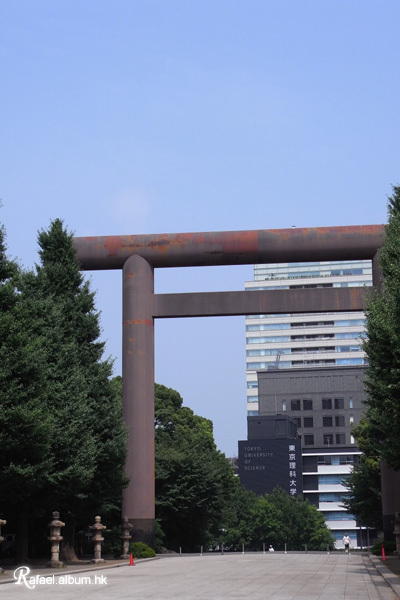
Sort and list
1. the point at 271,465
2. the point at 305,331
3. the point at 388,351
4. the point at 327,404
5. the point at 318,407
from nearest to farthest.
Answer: the point at 388,351
the point at 271,465
the point at 327,404
the point at 318,407
the point at 305,331

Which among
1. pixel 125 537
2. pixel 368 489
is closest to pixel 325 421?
pixel 368 489

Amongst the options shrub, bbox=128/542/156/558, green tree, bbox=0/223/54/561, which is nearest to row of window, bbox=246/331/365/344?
shrub, bbox=128/542/156/558

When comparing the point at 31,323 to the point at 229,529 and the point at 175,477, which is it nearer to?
the point at 175,477

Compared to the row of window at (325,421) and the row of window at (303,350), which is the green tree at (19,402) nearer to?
the row of window at (325,421)

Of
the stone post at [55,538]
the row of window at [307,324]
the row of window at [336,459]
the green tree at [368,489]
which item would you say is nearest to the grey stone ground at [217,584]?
the stone post at [55,538]

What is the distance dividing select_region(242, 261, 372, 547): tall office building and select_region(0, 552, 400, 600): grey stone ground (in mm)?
74518

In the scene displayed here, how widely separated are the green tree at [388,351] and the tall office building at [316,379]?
75387 millimetres

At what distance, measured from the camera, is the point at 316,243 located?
39344 mm

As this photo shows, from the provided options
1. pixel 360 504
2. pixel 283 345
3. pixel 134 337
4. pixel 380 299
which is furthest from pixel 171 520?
pixel 283 345

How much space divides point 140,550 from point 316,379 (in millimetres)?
109354

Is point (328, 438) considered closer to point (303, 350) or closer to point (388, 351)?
point (303, 350)

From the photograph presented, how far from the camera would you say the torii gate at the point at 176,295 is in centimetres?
3891

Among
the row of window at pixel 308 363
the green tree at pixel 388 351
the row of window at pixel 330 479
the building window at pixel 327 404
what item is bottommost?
→ the row of window at pixel 330 479

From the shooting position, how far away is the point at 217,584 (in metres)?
21.5
